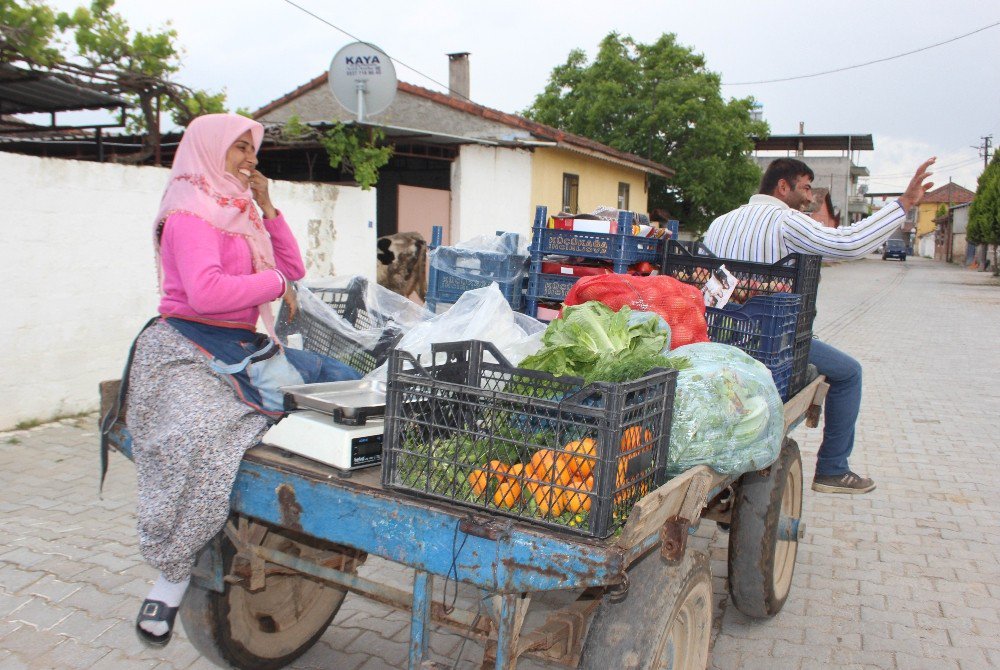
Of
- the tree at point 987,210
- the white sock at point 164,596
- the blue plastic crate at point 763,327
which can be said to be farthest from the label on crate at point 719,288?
the tree at point 987,210

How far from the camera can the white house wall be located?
1468 cm

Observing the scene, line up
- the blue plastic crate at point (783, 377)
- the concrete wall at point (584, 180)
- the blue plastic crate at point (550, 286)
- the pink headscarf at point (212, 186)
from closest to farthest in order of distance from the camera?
the pink headscarf at point (212, 186) → the blue plastic crate at point (783, 377) → the blue plastic crate at point (550, 286) → the concrete wall at point (584, 180)

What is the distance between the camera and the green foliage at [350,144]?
9.27 meters

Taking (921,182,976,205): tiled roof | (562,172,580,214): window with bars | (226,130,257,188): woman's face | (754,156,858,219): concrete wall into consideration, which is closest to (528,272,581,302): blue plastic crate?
(226,130,257,188): woman's face

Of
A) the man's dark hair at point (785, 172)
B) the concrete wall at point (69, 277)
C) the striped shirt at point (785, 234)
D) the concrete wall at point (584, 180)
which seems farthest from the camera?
the concrete wall at point (584, 180)

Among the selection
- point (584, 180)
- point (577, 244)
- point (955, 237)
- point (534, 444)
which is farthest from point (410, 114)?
point (955, 237)

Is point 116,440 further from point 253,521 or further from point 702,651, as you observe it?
point 702,651

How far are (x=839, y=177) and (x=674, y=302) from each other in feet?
200

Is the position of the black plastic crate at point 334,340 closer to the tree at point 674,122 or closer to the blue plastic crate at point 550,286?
the blue plastic crate at point 550,286

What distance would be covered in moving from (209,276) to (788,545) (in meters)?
3.11

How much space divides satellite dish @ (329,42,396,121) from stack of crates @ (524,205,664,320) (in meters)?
4.26

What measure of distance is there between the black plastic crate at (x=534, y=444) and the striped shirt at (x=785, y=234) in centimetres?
218

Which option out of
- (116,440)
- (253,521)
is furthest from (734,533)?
(116,440)

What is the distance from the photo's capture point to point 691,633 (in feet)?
8.75
